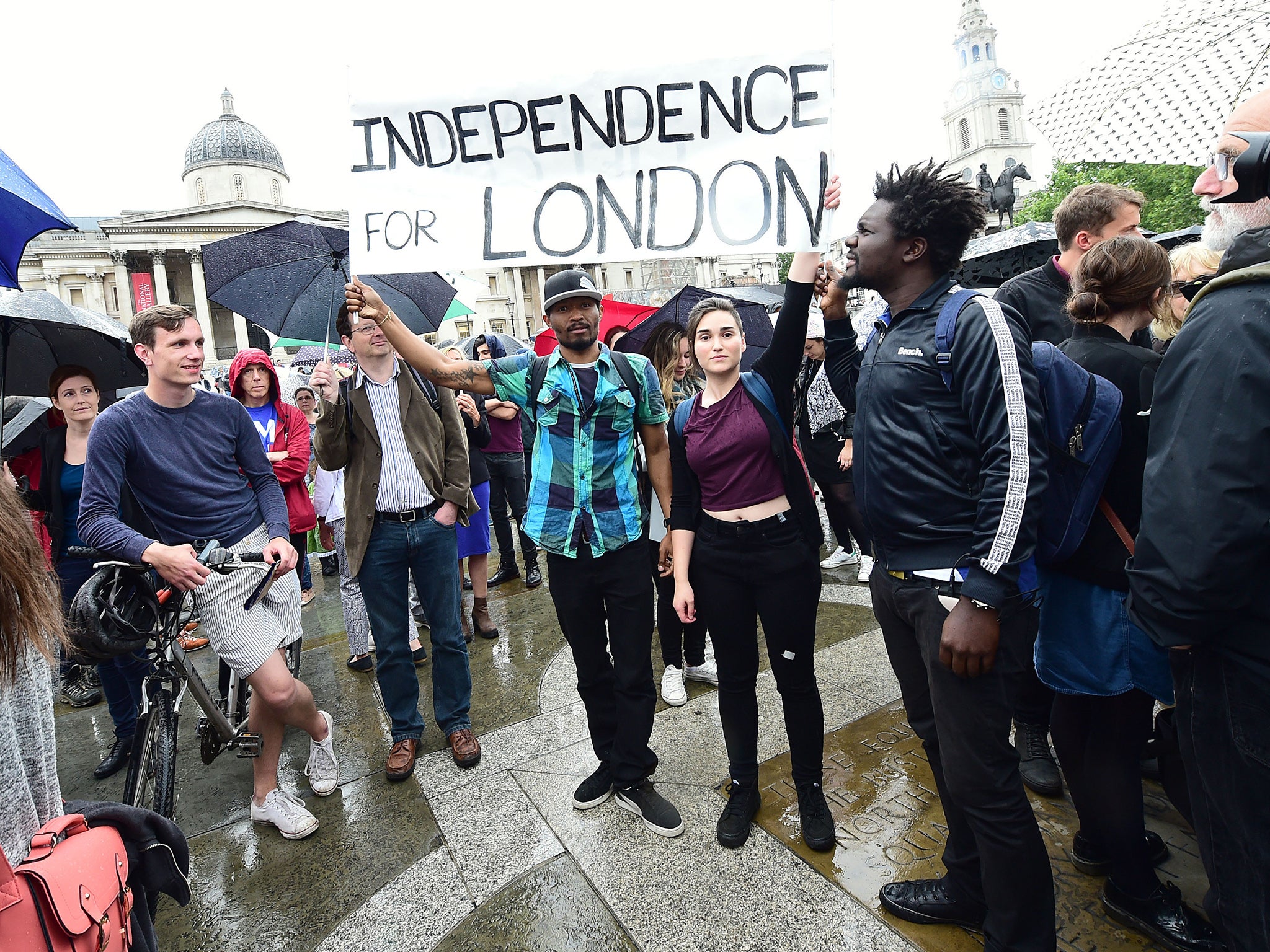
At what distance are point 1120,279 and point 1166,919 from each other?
1973mm

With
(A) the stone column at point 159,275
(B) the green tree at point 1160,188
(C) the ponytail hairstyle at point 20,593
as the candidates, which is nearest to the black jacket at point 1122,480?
(C) the ponytail hairstyle at point 20,593

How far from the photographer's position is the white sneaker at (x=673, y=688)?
13.0 ft

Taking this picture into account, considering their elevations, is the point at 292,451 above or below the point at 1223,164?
below

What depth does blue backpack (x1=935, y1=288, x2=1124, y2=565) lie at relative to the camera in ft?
6.80

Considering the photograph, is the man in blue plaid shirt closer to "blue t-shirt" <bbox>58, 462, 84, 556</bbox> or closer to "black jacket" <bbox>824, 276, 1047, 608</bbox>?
"black jacket" <bbox>824, 276, 1047, 608</bbox>

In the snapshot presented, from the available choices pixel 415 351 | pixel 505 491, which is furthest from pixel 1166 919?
pixel 505 491

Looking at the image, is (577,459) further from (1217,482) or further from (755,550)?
(1217,482)

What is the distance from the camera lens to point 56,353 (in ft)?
14.5

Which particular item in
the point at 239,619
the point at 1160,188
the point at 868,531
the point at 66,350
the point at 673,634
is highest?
the point at 1160,188

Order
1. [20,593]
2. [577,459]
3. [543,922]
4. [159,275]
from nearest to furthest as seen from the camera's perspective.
Result: [20,593] < [543,922] < [577,459] < [159,275]

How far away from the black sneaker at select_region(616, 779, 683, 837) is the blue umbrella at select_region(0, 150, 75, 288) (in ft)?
9.27

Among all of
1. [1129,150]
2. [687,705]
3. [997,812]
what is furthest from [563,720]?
[1129,150]

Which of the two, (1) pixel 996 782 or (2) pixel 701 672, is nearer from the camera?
(1) pixel 996 782

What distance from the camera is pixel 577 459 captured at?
3023 mm
